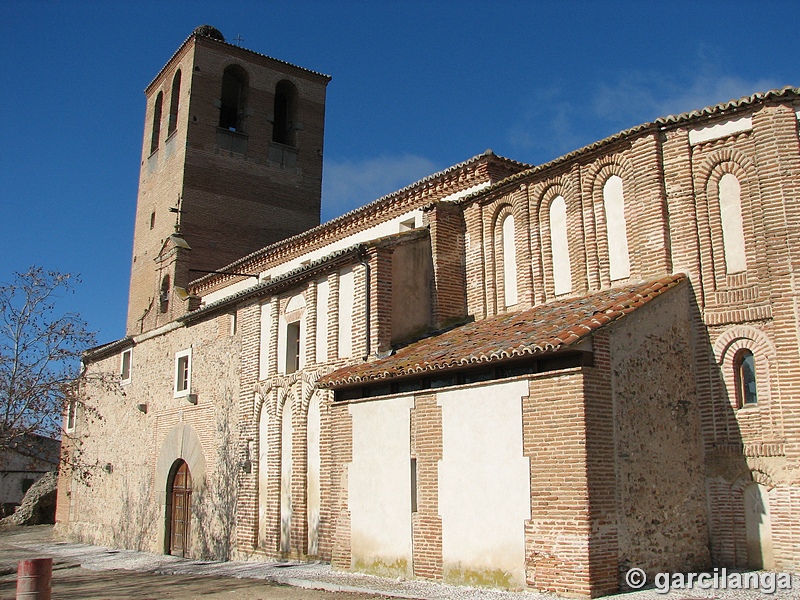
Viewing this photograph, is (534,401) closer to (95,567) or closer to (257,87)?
(95,567)

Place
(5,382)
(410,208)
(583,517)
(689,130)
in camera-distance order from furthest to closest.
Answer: (410,208) < (5,382) < (689,130) < (583,517)

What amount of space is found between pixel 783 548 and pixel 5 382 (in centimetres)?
1224

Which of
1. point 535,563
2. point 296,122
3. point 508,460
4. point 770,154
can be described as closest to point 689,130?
point 770,154

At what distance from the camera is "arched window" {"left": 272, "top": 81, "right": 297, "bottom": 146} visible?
28562mm

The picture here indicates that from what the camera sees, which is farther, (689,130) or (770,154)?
(689,130)

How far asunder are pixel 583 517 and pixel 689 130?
6055 millimetres

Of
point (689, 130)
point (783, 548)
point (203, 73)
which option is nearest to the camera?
point (783, 548)

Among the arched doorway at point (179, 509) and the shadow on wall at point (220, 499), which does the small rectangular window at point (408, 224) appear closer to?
the shadow on wall at point (220, 499)

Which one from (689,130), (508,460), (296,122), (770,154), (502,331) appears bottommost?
(508,460)

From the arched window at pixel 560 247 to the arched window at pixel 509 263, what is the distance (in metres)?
0.84

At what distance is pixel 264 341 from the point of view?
52.3 ft

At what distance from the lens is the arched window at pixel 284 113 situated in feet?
93.7

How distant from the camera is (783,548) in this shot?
31.7 feet

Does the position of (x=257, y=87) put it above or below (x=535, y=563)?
above
